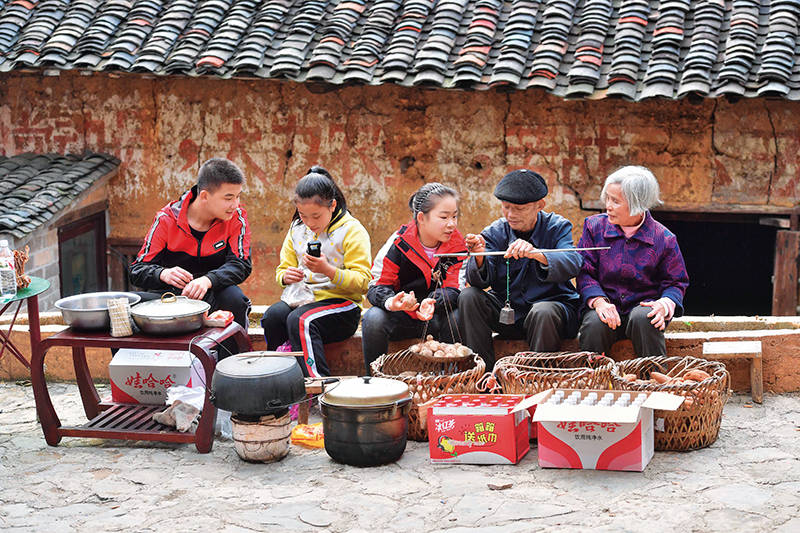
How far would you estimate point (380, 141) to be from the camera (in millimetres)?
9531

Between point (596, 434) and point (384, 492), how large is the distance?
1146 millimetres

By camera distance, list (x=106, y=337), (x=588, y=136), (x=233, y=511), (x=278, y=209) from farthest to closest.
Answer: (x=278, y=209), (x=588, y=136), (x=106, y=337), (x=233, y=511)

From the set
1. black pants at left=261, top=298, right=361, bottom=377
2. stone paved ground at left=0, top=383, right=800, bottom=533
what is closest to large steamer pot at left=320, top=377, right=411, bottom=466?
stone paved ground at left=0, top=383, right=800, bottom=533

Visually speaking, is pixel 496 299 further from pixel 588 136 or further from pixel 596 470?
pixel 588 136

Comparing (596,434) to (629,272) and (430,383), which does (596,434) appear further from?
(629,272)

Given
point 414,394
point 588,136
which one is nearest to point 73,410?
point 414,394

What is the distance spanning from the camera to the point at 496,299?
20.3 feet

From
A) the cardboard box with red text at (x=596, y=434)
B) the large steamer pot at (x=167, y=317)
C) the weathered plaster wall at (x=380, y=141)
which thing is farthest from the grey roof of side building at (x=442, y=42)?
the cardboard box with red text at (x=596, y=434)

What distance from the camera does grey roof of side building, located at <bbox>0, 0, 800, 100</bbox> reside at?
8398 mm

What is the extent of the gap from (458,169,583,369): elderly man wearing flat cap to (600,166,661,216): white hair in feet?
1.34

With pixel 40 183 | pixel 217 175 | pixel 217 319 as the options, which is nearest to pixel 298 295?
pixel 217 319

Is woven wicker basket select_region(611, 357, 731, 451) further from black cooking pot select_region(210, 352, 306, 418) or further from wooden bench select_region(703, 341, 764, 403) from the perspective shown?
black cooking pot select_region(210, 352, 306, 418)

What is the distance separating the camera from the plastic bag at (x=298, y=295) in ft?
20.9

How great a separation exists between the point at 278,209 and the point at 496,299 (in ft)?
13.6
